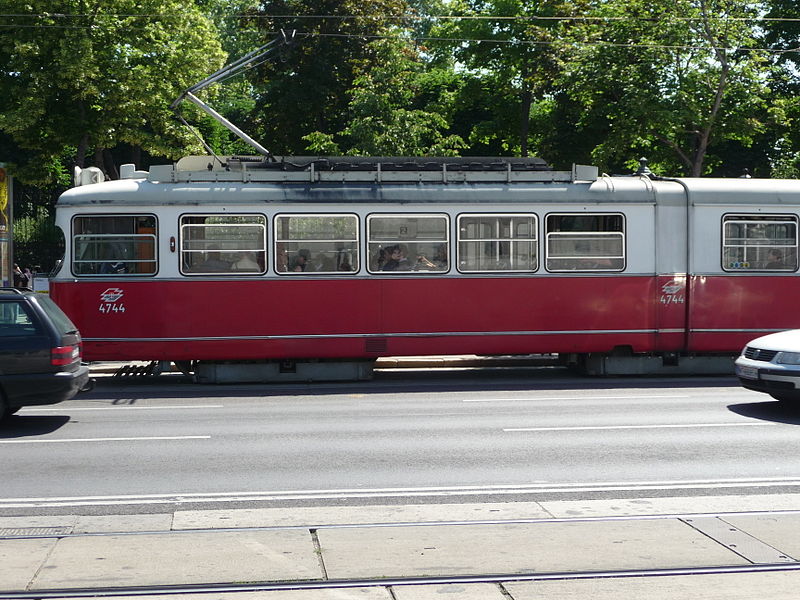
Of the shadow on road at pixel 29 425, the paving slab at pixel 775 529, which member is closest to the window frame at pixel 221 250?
the shadow on road at pixel 29 425

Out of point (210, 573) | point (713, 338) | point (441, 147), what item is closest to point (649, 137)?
point (441, 147)

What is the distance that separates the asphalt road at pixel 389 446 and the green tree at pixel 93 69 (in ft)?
49.5

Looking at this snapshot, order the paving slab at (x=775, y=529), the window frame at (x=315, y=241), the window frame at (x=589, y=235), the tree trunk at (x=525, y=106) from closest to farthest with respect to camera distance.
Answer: the paving slab at (x=775, y=529) < the window frame at (x=315, y=241) < the window frame at (x=589, y=235) < the tree trunk at (x=525, y=106)

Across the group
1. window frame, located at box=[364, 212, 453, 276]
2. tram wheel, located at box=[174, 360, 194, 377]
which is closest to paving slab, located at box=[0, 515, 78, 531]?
tram wheel, located at box=[174, 360, 194, 377]

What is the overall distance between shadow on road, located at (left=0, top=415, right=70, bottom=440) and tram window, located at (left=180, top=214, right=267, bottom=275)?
3.95m

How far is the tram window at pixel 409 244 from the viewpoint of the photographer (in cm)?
1670

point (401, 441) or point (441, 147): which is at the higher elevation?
point (441, 147)

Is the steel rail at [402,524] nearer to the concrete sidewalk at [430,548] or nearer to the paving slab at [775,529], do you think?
the concrete sidewalk at [430,548]

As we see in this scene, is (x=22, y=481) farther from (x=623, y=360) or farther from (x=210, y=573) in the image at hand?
(x=623, y=360)

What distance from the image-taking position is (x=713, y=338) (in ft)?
56.6

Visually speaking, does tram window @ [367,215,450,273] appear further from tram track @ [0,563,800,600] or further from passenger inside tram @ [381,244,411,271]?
tram track @ [0,563,800,600]

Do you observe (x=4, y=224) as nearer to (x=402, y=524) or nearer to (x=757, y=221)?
(x=757, y=221)

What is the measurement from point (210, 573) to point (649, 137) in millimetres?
21581

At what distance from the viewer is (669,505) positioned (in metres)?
8.22
